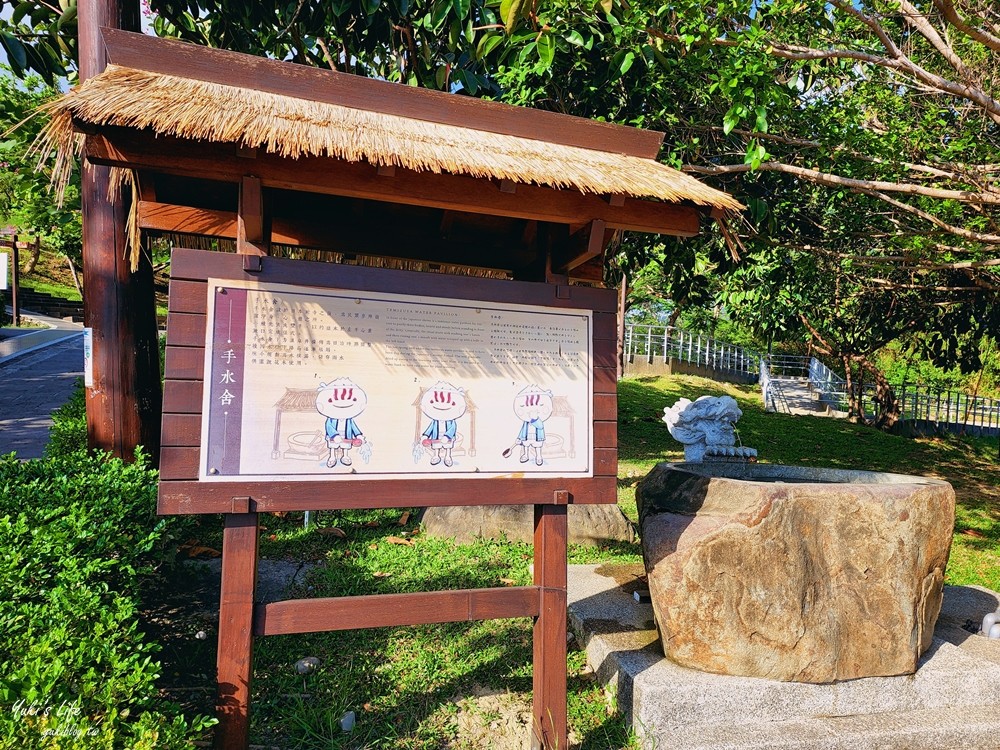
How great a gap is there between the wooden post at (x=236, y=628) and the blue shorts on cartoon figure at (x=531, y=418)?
129 cm

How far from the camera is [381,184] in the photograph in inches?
103

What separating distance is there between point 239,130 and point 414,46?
5.06m

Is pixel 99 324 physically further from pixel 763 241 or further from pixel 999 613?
pixel 999 613

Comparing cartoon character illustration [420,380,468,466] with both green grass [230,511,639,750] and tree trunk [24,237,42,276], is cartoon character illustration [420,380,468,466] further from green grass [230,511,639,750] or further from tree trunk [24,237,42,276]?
tree trunk [24,237,42,276]

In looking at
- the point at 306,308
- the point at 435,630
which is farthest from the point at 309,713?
the point at 306,308

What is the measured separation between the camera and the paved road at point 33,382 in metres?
8.73

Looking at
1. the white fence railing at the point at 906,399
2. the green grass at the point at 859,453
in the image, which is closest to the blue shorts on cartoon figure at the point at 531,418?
the green grass at the point at 859,453

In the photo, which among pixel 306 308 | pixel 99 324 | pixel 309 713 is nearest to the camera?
pixel 306 308

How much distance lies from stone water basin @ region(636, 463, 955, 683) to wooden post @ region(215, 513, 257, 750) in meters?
2.15

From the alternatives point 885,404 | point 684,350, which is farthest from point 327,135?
point 684,350

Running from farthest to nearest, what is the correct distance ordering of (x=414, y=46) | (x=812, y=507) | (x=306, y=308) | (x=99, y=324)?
(x=414, y=46)
(x=99, y=324)
(x=812, y=507)
(x=306, y=308)

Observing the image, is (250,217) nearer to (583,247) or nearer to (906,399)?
(583,247)

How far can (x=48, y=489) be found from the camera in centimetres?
330

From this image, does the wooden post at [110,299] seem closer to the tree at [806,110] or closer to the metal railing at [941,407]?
the tree at [806,110]
